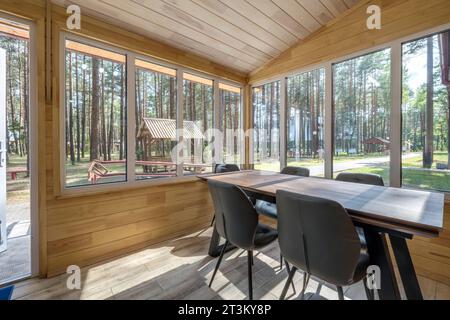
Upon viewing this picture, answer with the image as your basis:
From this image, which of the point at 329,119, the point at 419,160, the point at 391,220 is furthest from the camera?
the point at 329,119

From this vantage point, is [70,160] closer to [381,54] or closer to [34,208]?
[34,208]

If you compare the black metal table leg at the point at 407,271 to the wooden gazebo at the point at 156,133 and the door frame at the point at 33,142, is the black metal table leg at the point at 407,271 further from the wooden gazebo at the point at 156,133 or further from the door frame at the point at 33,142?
the door frame at the point at 33,142

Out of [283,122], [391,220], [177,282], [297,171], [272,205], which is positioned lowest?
[177,282]

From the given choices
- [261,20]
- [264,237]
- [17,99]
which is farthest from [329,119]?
[17,99]

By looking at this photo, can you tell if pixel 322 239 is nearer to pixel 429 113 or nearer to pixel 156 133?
pixel 429 113

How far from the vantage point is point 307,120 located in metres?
2.94

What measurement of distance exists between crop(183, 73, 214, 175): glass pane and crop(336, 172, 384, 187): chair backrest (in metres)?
1.83

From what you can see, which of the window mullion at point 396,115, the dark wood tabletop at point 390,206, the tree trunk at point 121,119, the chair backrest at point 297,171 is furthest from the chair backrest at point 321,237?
the tree trunk at point 121,119

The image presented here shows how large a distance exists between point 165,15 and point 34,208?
213 cm

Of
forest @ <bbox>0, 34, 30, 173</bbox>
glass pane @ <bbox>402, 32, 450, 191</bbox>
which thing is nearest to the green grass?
glass pane @ <bbox>402, 32, 450, 191</bbox>

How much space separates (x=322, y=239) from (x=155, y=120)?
226cm

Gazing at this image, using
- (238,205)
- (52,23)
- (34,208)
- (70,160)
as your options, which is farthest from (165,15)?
(34,208)

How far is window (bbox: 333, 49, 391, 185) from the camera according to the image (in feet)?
7.45

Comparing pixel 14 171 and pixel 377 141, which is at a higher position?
pixel 377 141
